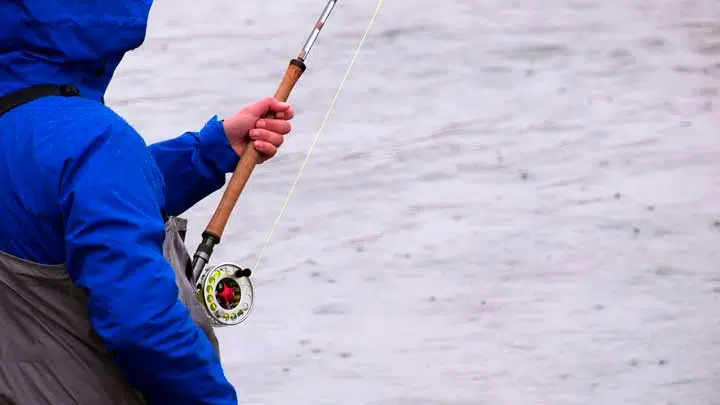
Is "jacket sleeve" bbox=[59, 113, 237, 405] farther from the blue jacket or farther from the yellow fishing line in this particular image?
the yellow fishing line

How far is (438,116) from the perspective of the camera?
12.8 feet

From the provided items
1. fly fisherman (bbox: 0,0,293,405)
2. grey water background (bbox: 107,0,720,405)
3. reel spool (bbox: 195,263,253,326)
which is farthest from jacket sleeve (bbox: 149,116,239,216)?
grey water background (bbox: 107,0,720,405)

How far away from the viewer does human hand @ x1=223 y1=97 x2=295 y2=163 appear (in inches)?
97.2

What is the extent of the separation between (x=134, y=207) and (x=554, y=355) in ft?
7.39

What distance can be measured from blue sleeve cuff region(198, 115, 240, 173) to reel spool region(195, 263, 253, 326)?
0.19m

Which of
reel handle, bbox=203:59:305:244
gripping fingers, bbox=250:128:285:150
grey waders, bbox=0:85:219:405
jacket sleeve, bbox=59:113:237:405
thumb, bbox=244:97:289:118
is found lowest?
reel handle, bbox=203:59:305:244

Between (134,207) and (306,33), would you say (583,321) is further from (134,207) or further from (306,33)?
(134,207)

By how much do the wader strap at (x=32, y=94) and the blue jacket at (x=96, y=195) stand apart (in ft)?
0.04

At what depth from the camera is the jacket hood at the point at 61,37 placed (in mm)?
1925

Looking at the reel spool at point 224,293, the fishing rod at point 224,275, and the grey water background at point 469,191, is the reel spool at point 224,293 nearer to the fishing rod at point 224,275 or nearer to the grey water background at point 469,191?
the fishing rod at point 224,275

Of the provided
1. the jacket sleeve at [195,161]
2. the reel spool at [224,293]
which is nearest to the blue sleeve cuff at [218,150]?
the jacket sleeve at [195,161]

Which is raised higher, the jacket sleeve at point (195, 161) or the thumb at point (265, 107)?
the thumb at point (265, 107)

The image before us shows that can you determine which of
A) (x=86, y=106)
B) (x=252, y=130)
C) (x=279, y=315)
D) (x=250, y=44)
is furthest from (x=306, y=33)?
(x=86, y=106)

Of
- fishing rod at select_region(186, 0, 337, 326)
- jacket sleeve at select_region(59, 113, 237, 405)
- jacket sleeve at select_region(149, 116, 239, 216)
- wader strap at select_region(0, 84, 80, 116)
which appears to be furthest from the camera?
jacket sleeve at select_region(149, 116, 239, 216)
